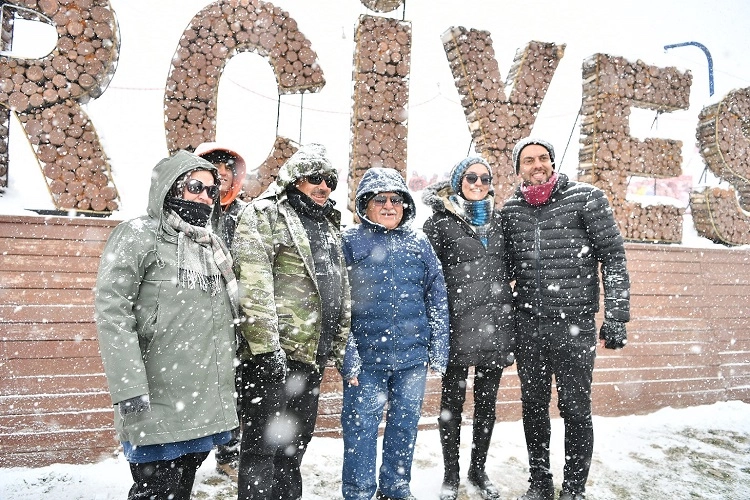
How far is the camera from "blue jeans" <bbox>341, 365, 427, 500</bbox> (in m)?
3.00

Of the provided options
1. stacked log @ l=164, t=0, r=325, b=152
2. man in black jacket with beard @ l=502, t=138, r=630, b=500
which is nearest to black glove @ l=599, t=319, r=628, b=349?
man in black jacket with beard @ l=502, t=138, r=630, b=500

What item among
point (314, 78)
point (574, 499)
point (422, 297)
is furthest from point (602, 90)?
point (574, 499)

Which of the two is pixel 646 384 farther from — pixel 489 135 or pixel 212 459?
pixel 212 459

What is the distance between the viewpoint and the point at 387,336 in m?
3.02

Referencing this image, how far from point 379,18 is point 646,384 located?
4960 millimetres

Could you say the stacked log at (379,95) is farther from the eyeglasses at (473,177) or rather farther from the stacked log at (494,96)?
the eyeglasses at (473,177)

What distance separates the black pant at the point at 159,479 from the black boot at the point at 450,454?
5.44ft

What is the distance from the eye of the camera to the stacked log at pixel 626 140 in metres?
5.56

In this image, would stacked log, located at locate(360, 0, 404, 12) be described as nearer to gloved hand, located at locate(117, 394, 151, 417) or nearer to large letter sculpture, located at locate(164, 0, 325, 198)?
large letter sculpture, located at locate(164, 0, 325, 198)

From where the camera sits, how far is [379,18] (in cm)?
481

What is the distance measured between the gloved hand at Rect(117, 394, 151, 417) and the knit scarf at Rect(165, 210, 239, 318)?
51 cm

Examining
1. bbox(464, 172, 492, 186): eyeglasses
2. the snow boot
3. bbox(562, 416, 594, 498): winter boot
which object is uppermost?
bbox(464, 172, 492, 186): eyeglasses

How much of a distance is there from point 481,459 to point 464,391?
558mm

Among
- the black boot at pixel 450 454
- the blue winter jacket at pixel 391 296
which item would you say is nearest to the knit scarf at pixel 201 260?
the blue winter jacket at pixel 391 296
